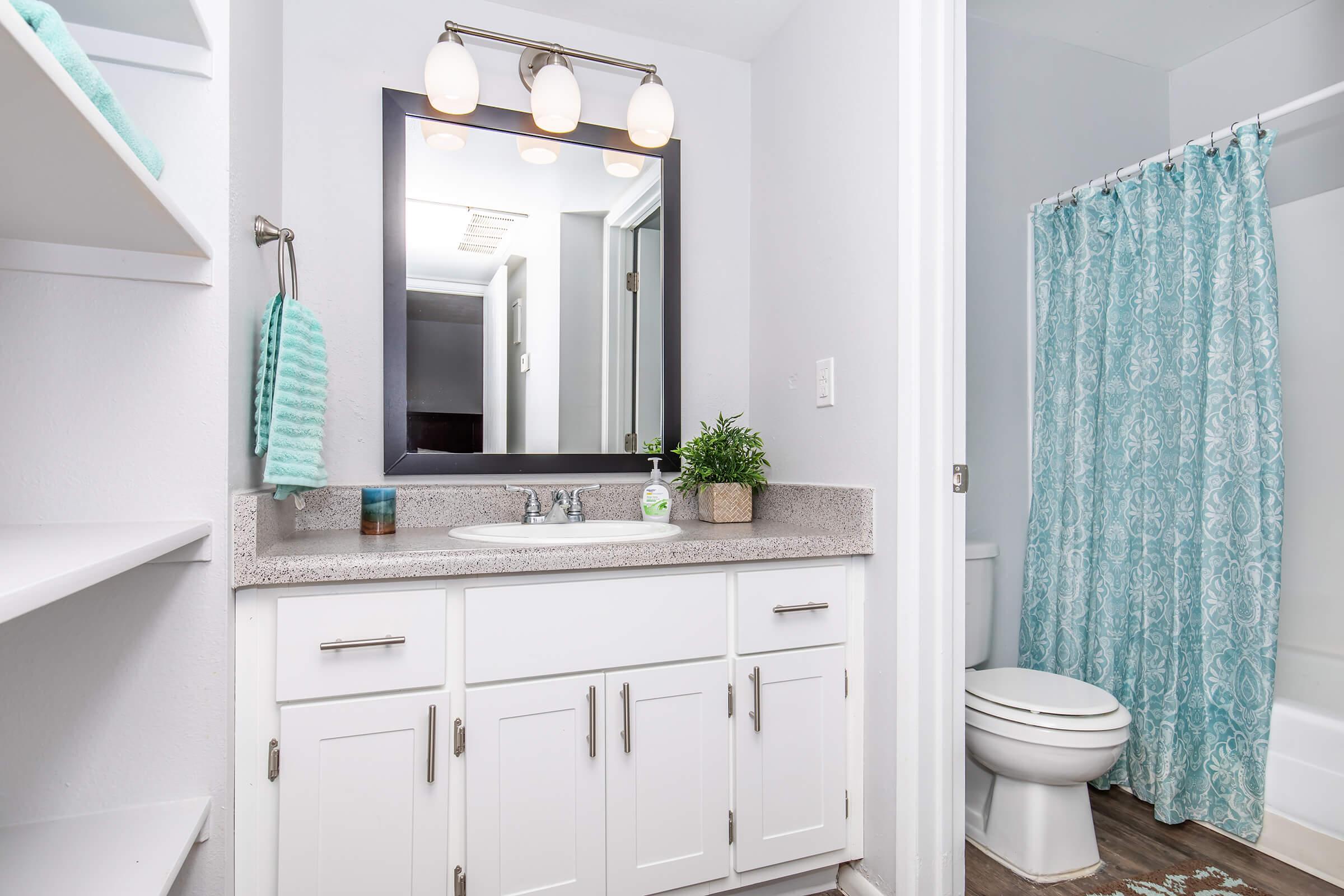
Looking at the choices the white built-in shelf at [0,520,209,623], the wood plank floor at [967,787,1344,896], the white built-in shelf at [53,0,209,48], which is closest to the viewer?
the white built-in shelf at [0,520,209,623]

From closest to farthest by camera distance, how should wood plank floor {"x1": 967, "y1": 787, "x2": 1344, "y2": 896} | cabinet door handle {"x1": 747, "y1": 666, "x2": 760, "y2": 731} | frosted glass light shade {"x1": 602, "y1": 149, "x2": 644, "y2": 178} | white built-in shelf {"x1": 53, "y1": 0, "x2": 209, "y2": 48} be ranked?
white built-in shelf {"x1": 53, "y1": 0, "x2": 209, "y2": 48} → cabinet door handle {"x1": 747, "y1": 666, "x2": 760, "y2": 731} → wood plank floor {"x1": 967, "y1": 787, "x2": 1344, "y2": 896} → frosted glass light shade {"x1": 602, "y1": 149, "x2": 644, "y2": 178}

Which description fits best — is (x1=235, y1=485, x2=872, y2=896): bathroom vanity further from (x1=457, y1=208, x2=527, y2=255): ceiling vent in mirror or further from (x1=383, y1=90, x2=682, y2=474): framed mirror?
(x1=457, y1=208, x2=527, y2=255): ceiling vent in mirror

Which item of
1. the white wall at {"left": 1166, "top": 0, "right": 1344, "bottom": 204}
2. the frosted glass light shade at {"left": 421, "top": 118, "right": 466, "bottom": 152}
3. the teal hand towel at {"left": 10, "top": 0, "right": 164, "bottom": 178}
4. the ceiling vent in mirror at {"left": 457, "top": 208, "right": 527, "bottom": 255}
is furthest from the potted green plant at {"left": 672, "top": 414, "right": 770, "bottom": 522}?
the white wall at {"left": 1166, "top": 0, "right": 1344, "bottom": 204}

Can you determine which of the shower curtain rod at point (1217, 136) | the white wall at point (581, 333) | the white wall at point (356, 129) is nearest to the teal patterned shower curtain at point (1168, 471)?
the shower curtain rod at point (1217, 136)

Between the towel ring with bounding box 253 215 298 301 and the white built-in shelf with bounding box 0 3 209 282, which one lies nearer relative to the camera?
the white built-in shelf with bounding box 0 3 209 282

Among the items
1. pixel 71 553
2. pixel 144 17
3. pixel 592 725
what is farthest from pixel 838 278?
pixel 71 553

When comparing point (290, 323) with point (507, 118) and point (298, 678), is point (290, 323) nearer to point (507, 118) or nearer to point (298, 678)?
point (298, 678)

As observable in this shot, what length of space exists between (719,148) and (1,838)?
6.89ft

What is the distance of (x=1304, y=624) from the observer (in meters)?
2.17

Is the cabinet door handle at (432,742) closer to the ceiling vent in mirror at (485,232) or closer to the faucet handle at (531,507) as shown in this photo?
the faucet handle at (531,507)

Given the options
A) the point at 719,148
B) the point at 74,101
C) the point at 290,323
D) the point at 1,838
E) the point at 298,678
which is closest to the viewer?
the point at 74,101

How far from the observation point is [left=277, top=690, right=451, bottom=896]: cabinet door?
117cm

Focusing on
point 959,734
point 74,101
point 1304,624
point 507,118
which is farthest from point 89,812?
point 1304,624

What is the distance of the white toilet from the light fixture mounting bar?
1.83 meters
